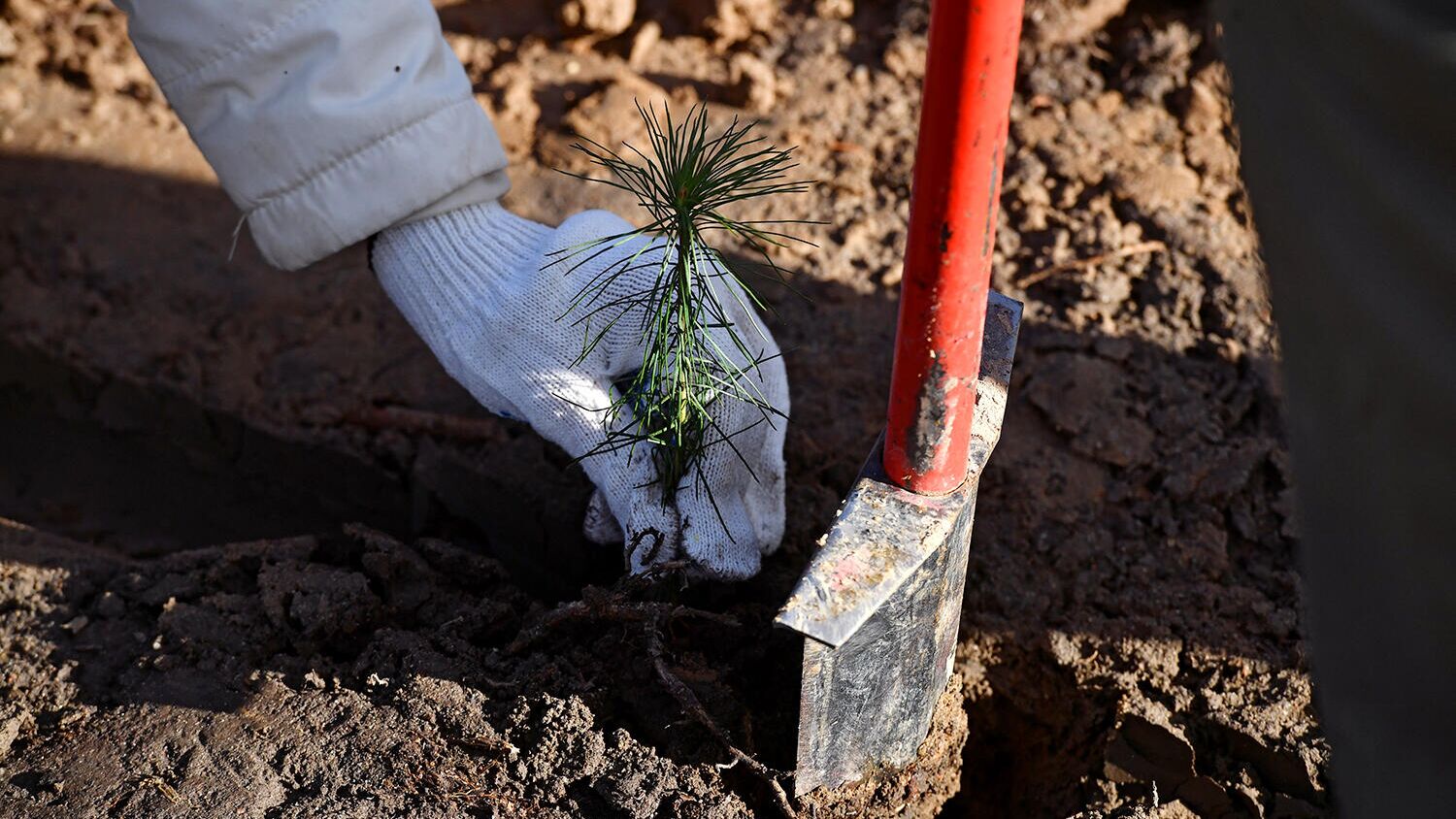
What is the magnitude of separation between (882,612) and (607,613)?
528mm

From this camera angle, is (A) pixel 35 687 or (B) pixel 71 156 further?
(B) pixel 71 156

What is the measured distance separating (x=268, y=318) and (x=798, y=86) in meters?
1.62

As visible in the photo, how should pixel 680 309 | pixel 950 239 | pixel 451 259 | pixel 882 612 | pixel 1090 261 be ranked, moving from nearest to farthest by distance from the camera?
pixel 950 239
pixel 882 612
pixel 680 309
pixel 451 259
pixel 1090 261

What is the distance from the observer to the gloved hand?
2049 mm

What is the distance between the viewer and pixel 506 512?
2.50 meters

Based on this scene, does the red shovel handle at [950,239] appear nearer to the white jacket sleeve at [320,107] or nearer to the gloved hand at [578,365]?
the gloved hand at [578,365]

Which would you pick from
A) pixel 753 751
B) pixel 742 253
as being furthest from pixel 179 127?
pixel 753 751

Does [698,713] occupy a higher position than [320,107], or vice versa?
[320,107]

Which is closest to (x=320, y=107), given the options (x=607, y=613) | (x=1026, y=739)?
(x=607, y=613)

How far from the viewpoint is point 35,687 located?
6.47 ft

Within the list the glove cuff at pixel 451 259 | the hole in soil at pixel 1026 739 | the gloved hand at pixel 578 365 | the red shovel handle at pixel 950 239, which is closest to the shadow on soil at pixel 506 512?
the hole in soil at pixel 1026 739

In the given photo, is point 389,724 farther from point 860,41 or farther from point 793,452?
point 860,41

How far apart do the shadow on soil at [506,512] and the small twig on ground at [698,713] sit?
0.18 feet

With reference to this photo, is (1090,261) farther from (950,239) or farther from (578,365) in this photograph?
(950,239)
